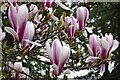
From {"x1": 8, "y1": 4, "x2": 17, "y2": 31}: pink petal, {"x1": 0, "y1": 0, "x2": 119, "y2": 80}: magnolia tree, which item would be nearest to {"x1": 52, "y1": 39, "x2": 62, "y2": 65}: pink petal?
{"x1": 0, "y1": 0, "x2": 119, "y2": 80}: magnolia tree

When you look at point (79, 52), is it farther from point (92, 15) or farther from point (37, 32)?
point (92, 15)

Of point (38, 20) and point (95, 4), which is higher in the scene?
point (95, 4)

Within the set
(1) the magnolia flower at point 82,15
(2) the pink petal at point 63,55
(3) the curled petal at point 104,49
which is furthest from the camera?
(1) the magnolia flower at point 82,15

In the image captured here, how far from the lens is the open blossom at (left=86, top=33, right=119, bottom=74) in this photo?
0.92 meters

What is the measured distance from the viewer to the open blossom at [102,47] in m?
Result: 0.92

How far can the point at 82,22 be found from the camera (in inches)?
40.8

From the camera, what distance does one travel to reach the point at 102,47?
36.2 inches

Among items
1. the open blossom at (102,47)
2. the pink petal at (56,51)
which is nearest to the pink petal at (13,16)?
the pink petal at (56,51)

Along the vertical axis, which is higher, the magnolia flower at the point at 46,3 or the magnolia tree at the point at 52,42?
the magnolia flower at the point at 46,3

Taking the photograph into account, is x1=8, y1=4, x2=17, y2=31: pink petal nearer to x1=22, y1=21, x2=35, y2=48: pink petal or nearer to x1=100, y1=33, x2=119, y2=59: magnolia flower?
x1=22, y1=21, x2=35, y2=48: pink petal

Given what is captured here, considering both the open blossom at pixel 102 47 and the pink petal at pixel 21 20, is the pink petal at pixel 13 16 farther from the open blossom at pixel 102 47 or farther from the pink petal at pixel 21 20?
the open blossom at pixel 102 47

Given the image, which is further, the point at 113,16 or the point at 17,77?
the point at 113,16

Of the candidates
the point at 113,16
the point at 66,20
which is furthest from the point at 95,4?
the point at 66,20

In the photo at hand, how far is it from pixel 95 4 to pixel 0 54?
3427 mm
